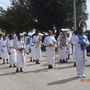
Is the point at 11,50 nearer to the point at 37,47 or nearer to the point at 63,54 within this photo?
the point at 37,47

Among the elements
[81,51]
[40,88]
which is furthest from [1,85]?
[81,51]

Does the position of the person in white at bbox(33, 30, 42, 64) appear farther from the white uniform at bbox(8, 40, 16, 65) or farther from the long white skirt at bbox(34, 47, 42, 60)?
the white uniform at bbox(8, 40, 16, 65)

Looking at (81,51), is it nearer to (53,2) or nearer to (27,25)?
(53,2)

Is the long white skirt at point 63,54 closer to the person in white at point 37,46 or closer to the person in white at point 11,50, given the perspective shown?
the person in white at point 37,46

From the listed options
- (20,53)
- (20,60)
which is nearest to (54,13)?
(20,53)

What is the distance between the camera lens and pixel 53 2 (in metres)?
37.6

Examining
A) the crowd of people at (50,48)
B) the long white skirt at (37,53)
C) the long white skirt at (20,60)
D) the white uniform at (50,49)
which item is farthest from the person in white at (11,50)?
the white uniform at (50,49)

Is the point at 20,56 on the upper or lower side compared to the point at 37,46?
lower

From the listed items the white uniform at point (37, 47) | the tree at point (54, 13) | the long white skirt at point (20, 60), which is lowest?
the long white skirt at point (20, 60)

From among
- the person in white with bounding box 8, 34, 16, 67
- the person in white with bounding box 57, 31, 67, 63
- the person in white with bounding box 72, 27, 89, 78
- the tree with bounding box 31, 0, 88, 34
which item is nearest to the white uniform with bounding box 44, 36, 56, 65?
the person in white with bounding box 8, 34, 16, 67

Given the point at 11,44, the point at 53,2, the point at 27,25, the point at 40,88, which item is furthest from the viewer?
the point at 27,25

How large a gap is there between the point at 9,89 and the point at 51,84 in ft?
5.22

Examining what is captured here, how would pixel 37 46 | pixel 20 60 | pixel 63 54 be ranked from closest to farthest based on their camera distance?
pixel 20 60 → pixel 37 46 → pixel 63 54

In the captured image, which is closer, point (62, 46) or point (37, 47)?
point (37, 47)
